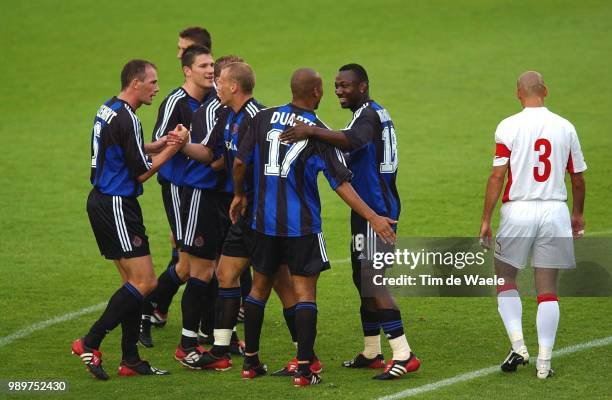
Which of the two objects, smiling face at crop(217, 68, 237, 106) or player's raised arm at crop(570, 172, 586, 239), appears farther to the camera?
smiling face at crop(217, 68, 237, 106)

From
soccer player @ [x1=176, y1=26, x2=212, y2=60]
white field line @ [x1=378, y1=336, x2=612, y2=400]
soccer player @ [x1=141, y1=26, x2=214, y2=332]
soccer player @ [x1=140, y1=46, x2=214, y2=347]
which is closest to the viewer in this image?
white field line @ [x1=378, y1=336, x2=612, y2=400]

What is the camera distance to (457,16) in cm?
2759

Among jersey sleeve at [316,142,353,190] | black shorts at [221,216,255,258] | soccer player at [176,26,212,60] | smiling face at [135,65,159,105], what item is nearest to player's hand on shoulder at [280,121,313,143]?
jersey sleeve at [316,142,353,190]

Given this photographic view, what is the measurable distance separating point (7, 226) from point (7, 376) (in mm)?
6038

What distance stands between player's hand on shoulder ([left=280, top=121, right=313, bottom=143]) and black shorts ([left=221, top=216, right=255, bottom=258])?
820 mm

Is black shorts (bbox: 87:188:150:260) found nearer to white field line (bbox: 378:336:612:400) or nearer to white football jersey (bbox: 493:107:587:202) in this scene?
white field line (bbox: 378:336:612:400)

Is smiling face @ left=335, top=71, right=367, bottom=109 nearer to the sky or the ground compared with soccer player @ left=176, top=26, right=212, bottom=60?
nearer to the ground

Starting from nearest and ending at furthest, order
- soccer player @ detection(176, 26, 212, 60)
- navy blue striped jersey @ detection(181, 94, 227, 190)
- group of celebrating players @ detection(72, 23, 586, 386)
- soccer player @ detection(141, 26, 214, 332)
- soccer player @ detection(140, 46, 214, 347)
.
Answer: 1. group of celebrating players @ detection(72, 23, 586, 386)
2. navy blue striped jersey @ detection(181, 94, 227, 190)
3. soccer player @ detection(140, 46, 214, 347)
4. soccer player @ detection(141, 26, 214, 332)
5. soccer player @ detection(176, 26, 212, 60)

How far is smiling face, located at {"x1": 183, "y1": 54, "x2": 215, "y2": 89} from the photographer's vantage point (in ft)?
Result: 31.0

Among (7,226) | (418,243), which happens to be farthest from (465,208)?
(7,226)

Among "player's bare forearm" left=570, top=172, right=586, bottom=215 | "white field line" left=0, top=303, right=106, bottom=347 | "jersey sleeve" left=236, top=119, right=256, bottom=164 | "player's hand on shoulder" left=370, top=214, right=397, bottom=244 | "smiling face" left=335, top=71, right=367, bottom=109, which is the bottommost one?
"white field line" left=0, top=303, right=106, bottom=347

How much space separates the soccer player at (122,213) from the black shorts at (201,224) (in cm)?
61

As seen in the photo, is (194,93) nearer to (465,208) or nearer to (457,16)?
(465,208)

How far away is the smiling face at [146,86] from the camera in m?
8.65
